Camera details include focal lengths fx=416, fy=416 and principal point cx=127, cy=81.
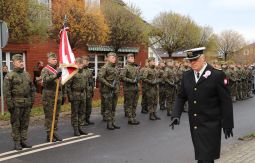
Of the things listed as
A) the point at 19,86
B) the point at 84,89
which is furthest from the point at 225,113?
the point at 84,89

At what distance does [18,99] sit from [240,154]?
470cm

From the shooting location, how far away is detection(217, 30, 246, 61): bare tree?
7550cm

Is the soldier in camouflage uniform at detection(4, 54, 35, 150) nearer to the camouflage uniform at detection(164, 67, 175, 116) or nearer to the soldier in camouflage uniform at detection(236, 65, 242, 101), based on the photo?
the camouflage uniform at detection(164, 67, 175, 116)

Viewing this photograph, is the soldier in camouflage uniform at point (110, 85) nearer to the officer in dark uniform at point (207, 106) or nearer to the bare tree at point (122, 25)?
the officer in dark uniform at point (207, 106)

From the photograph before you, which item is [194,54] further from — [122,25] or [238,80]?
[122,25]

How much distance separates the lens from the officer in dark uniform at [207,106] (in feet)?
18.6

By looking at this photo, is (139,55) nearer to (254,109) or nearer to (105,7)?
(105,7)

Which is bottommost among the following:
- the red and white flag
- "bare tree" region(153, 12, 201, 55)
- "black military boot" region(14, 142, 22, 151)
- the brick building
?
"black military boot" region(14, 142, 22, 151)

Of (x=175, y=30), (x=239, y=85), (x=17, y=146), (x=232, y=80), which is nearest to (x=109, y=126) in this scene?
(x=17, y=146)

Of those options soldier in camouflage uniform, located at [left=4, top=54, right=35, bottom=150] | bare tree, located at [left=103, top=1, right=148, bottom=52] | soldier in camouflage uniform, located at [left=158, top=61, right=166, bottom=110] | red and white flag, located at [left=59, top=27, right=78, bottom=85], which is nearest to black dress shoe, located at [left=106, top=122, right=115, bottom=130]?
red and white flag, located at [left=59, top=27, right=78, bottom=85]

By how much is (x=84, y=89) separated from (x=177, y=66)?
7168mm

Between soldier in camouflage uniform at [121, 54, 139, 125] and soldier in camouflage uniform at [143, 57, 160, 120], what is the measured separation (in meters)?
0.94

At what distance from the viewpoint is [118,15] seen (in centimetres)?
2211

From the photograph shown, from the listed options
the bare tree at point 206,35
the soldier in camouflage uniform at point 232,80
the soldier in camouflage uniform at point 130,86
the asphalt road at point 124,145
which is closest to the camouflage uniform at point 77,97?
the asphalt road at point 124,145
